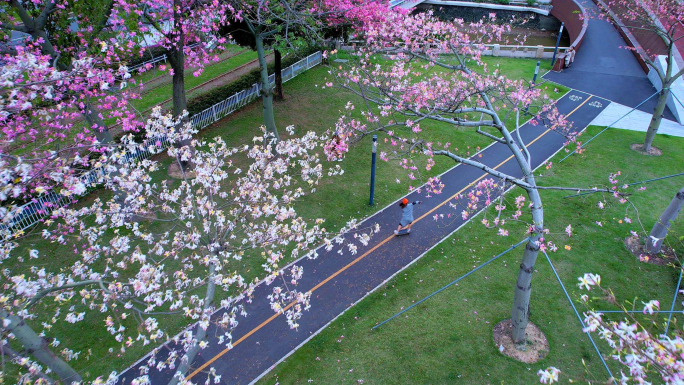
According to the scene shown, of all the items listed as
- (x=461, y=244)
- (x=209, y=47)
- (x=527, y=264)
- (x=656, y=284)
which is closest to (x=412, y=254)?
(x=461, y=244)

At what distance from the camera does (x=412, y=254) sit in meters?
13.2

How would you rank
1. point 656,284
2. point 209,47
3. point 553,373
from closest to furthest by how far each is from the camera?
point 553,373 → point 656,284 → point 209,47

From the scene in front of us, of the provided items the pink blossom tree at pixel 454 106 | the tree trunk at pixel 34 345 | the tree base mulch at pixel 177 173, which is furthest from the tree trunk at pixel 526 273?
the tree base mulch at pixel 177 173

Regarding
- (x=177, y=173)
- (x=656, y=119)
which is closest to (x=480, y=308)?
(x=656, y=119)

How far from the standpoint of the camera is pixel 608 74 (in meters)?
25.4

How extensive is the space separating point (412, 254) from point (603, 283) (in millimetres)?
5661

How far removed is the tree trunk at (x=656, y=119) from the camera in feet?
52.8

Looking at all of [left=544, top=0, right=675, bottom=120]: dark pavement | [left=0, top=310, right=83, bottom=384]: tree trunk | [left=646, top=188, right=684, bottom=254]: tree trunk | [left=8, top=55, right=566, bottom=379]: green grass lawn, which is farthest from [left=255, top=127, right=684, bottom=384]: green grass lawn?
[left=544, top=0, right=675, bottom=120]: dark pavement

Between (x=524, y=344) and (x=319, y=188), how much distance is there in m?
9.16

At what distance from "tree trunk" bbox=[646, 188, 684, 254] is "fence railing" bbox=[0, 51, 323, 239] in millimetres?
15217

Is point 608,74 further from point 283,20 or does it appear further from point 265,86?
point 265,86

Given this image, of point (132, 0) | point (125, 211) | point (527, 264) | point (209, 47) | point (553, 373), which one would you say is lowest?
point (527, 264)

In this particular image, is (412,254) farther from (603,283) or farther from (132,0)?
(132,0)

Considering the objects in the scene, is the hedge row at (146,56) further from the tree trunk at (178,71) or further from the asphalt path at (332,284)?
the asphalt path at (332,284)
